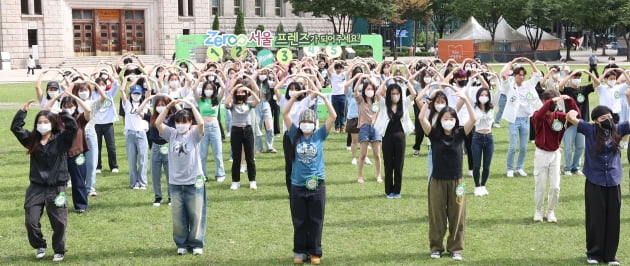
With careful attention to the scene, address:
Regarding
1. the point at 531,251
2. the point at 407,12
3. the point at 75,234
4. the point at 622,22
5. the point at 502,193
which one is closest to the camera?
the point at 531,251

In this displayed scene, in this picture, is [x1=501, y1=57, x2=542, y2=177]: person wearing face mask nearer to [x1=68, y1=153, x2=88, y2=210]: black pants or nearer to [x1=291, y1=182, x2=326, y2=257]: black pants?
[x1=291, y1=182, x2=326, y2=257]: black pants

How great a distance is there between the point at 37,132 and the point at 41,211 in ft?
2.97

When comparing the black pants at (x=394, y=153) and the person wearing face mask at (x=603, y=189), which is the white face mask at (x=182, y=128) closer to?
the black pants at (x=394, y=153)

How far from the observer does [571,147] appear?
14352 mm

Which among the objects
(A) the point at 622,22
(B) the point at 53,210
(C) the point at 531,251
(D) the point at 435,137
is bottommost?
(C) the point at 531,251

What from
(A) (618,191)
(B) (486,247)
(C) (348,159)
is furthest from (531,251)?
(C) (348,159)

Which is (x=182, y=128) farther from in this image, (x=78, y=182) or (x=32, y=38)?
(x=32, y=38)

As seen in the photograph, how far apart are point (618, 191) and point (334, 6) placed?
5323 cm

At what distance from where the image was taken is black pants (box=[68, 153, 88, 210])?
36.5ft

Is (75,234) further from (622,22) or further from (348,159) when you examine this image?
(622,22)

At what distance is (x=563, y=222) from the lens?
34.9 ft

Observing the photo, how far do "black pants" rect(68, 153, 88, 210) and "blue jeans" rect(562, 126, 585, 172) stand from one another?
28.4 feet

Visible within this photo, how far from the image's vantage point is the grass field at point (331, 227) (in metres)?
9.00

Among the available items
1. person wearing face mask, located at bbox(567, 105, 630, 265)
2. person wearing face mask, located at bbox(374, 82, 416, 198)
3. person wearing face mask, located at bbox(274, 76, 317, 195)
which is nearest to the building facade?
person wearing face mask, located at bbox(274, 76, 317, 195)
